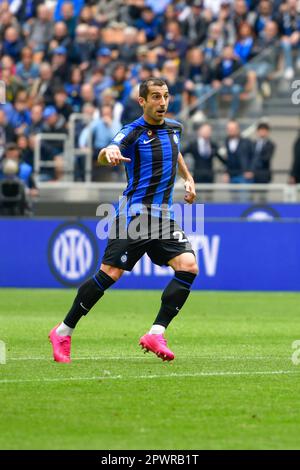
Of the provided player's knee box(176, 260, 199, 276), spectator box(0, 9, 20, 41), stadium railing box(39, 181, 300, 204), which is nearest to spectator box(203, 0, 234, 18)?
stadium railing box(39, 181, 300, 204)

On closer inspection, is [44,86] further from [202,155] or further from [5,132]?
[202,155]

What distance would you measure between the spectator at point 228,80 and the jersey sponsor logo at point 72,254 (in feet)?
17.1

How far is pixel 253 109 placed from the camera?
26344 millimetres

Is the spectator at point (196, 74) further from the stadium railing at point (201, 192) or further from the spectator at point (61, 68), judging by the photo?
the spectator at point (61, 68)

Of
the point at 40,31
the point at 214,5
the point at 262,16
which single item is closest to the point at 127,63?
the point at 214,5

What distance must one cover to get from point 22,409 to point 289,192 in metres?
16.6

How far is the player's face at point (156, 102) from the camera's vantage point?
11.1 meters

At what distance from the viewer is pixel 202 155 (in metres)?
25.0

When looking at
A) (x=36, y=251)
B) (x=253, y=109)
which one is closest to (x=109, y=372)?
(x=36, y=251)

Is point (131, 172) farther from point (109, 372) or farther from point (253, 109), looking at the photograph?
point (253, 109)

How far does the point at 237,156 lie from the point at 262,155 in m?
0.49

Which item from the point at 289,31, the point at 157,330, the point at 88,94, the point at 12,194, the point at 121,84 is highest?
the point at 289,31

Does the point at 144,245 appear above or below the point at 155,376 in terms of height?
above

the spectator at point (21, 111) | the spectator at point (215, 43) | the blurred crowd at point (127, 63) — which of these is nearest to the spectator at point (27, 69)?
the blurred crowd at point (127, 63)
